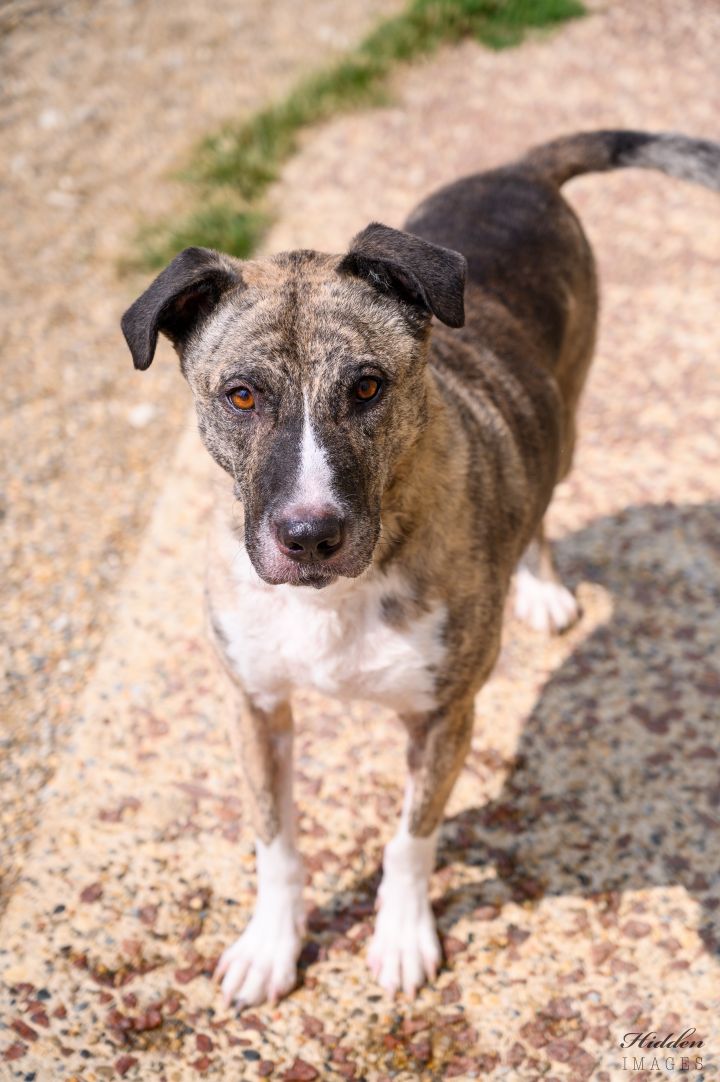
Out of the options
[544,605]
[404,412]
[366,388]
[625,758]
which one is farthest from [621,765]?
[366,388]

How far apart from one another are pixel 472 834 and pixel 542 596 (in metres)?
1.17

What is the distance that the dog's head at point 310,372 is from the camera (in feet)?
8.11

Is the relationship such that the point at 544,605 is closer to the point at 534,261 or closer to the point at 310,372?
the point at 534,261

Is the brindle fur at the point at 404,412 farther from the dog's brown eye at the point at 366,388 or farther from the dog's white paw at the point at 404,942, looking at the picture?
the dog's white paw at the point at 404,942

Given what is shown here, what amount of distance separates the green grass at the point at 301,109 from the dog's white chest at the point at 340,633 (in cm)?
408

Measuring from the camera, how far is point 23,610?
4695 millimetres

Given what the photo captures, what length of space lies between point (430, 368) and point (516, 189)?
1315mm

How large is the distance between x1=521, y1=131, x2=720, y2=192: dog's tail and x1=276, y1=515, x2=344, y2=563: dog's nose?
94.4 inches

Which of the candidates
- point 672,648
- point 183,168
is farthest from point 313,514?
point 183,168

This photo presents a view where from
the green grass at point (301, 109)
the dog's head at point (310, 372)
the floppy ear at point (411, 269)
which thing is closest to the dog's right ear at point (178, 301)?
the dog's head at point (310, 372)

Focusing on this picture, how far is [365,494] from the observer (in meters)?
2.55

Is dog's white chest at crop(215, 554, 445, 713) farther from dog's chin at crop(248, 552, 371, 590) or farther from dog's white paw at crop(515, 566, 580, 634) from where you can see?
dog's white paw at crop(515, 566, 580, 634)

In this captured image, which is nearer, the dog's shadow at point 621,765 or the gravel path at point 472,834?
the gravel path at point 472,834

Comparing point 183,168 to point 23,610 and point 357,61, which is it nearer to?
point 357,61
